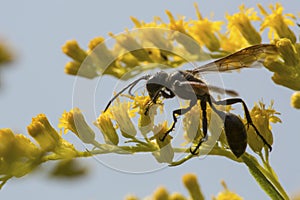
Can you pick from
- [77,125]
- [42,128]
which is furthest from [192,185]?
[42,128]

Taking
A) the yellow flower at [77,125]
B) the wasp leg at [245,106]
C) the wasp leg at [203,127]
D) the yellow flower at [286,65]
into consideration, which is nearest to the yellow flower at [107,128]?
the yellow flower at [77,125]

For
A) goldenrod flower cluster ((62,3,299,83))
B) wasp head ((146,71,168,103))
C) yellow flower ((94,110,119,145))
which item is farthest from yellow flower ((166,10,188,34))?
yellow flower ((94,110,119,145))

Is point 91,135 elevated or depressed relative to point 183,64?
depressed

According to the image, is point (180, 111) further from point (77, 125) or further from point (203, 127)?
point (77, 125)

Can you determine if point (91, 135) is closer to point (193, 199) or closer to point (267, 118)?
point (193, 199)

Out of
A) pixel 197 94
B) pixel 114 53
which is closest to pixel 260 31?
pixel 114 53

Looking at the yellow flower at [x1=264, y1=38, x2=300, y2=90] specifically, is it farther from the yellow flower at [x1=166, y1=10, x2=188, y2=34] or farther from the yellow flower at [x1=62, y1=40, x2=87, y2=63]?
the yellow flower at [x1=62, y1=40, x2=87, y2=63]

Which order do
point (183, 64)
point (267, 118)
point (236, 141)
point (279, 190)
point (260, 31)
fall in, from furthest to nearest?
point (260, 31) → point (183, 64) → point (267, 118) → point (279, 190) → point (236, 141)
